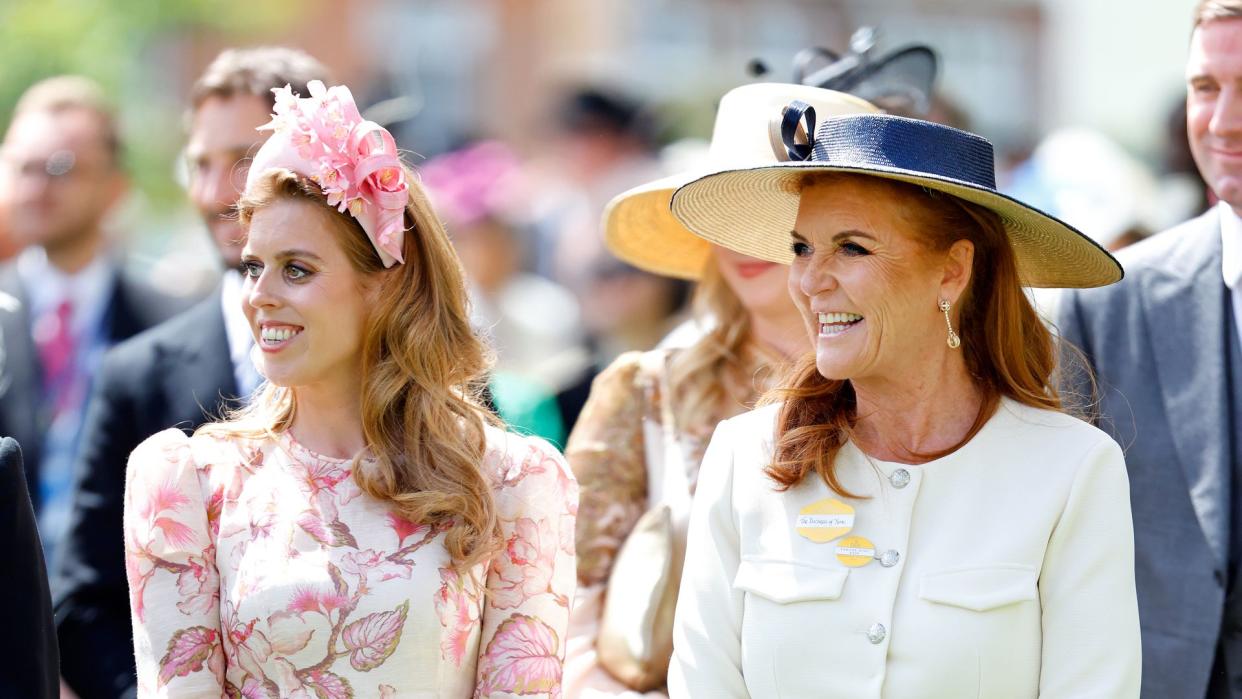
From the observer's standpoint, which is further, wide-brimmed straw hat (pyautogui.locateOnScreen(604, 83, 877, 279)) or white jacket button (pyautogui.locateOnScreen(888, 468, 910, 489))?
wide-brimmed straw hat (pyautogui.locateOnScreen(604, 83, 877, 279))

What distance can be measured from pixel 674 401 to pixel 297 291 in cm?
130

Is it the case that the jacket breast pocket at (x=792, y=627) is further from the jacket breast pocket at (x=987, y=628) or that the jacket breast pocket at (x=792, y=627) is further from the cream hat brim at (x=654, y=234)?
the cream hat brim at (x=654, y=234)

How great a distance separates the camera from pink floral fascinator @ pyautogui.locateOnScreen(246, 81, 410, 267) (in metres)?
3.55

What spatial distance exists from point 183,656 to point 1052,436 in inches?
70.7

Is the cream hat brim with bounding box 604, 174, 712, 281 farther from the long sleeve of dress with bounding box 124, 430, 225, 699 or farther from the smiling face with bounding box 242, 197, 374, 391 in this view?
the long sleeve of dress with bounding box 124, 430, 225, 699

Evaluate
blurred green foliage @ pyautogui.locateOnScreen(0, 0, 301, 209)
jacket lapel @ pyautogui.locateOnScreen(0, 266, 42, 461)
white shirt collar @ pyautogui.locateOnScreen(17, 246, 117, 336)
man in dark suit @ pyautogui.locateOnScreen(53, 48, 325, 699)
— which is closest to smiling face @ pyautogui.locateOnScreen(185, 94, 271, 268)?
man in dark suit @ pyautogui.locateOnScreen(53, 48, 325, 699)

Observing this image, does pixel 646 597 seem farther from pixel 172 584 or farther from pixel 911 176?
pixel 911 176

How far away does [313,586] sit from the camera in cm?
336

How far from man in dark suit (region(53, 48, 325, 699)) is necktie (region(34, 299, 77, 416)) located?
1.45m

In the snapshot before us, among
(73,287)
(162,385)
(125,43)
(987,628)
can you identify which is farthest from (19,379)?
(125,43)

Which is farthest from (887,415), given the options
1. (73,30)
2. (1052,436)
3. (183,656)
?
(73,30)

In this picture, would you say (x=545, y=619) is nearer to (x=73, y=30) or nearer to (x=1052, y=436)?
(x=1052, y=436)

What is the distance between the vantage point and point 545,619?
141 inches

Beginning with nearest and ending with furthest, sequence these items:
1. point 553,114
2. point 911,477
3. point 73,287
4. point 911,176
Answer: point 911,176, point 911,477, point 73,287, point 553,114
